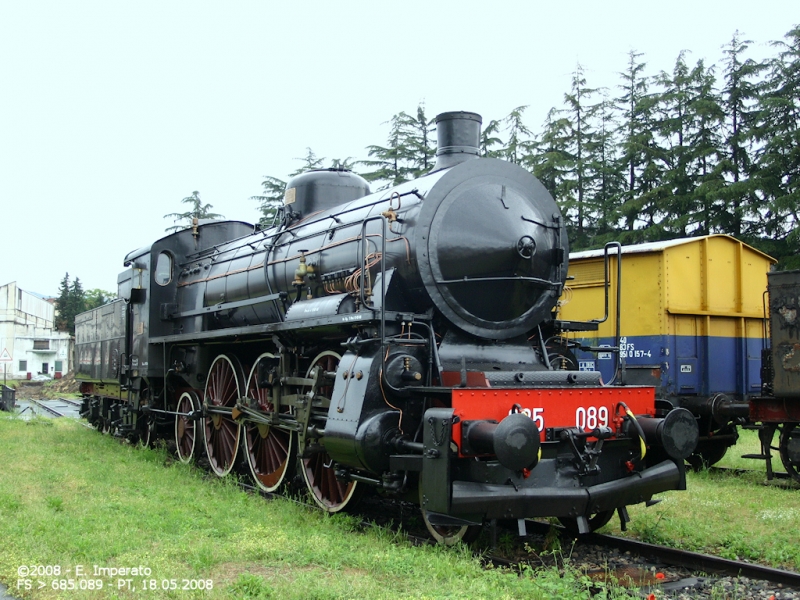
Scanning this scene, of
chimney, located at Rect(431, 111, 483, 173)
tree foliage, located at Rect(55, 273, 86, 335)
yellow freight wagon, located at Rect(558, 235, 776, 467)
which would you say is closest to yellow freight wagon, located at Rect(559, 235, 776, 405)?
yellow freight wagon, located at Rect(558, 235, 776, 467)

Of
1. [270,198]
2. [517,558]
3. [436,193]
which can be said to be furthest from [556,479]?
[270,198]

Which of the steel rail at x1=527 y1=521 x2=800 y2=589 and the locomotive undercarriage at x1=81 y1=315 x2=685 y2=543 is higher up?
the locomotive undercarriage at x1=81 y1=315 x2=685 y2=543

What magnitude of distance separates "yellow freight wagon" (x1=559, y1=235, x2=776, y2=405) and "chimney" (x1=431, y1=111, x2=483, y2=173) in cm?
346

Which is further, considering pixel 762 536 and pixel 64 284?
A: pixel 64 284

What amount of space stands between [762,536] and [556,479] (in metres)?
2.00

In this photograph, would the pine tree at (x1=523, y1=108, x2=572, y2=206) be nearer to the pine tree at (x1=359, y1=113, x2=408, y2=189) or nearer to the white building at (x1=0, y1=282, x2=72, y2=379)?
the pine tree at (x1=359, y1=113, x2=408, y2=189)

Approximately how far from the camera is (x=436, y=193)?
6402mm

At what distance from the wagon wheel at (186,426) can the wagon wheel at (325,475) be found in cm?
335

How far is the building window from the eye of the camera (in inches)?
455

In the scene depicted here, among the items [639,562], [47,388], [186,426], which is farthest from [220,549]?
[47,388]

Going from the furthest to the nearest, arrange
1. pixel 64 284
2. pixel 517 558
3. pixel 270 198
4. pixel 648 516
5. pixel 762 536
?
pixel 64 284
pixel 270 198
pixel 648 516
pixel 762 536
pixel 517 558

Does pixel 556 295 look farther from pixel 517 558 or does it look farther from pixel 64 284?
pixel 64 284

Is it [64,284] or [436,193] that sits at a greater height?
[64,284]

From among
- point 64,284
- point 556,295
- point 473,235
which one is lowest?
point 556,295
